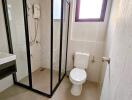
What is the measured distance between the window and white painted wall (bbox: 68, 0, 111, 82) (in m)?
0.10

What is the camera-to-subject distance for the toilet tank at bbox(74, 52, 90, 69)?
2137mm

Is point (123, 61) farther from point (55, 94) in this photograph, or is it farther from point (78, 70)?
point (55, 94)

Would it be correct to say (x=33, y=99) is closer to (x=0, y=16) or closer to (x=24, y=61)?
(x=24, y=61)

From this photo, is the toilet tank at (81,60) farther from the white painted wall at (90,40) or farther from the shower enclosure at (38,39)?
the shower enclosure at (38,39)

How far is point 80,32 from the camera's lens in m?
2.26

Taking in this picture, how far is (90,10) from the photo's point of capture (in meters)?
2.16

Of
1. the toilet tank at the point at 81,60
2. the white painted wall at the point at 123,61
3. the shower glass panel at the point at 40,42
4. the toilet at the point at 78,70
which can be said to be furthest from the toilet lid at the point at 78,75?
the white painted wall at the point at 123,61

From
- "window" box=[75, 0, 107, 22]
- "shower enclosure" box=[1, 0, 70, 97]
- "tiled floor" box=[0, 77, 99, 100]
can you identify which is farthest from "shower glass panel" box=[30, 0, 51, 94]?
"window" box=[75, 0, 107, 22]

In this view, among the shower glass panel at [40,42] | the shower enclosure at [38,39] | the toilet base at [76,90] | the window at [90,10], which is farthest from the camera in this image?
the shower glass panel at [40,42]

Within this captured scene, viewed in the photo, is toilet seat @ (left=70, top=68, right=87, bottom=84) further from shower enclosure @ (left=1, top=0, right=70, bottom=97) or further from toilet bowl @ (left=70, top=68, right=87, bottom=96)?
shower enclosure @ (left=1, top=0, right=70, bottom=97)

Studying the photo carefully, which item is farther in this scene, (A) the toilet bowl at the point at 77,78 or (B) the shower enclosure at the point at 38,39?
(A) the toilet bowl at the point at 77,78

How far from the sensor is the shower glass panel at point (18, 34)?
6.02ft

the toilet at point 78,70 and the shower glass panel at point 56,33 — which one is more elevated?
the shower glass panel at point 56,33

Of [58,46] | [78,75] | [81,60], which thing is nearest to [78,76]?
[78,75]
